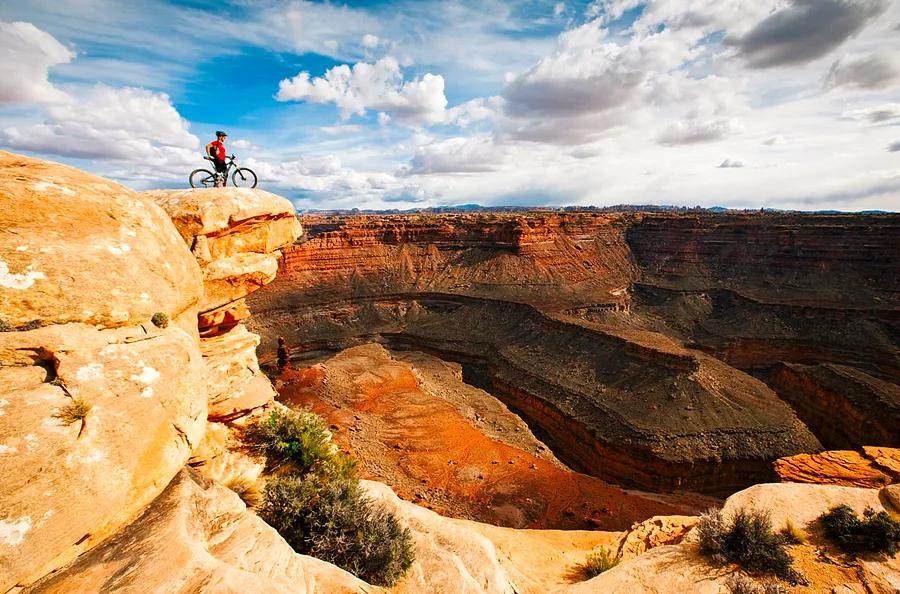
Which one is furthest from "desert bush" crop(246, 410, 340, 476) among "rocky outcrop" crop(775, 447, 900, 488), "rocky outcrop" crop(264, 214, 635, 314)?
"rocky outcrop" crop(264, 214, 635, 314)

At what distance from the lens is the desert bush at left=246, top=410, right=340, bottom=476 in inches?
432

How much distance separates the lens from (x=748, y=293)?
58.4m

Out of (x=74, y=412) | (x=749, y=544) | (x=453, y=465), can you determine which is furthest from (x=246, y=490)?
(x=453, y=465)

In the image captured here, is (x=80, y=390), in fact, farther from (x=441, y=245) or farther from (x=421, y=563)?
(x=441, y=245)

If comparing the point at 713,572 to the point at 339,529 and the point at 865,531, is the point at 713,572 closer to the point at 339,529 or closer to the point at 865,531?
the point at 865,531

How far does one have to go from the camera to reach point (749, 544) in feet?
30.5

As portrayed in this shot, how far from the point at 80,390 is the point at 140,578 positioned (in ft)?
8.44

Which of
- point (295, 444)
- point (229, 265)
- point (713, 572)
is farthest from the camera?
point (295, 444)

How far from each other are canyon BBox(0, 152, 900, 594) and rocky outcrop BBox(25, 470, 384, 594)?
0.12 ft

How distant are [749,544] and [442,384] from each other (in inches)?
1314

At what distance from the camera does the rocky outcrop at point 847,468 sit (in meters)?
14.9

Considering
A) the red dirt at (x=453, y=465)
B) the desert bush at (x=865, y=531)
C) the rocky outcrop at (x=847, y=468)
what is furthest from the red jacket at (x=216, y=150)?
the rocky outcrop at (x=847, y=468)

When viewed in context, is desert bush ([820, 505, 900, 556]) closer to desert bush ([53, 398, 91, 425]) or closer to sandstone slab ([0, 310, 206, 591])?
sandstone slab ([0, 310, 206, 591])

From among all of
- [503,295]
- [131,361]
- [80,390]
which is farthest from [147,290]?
[503,295]
